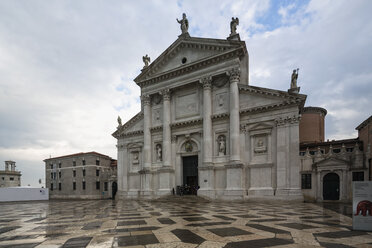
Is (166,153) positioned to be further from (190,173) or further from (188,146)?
(190,173)

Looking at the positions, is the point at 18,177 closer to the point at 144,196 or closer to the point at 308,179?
the point at 144,196

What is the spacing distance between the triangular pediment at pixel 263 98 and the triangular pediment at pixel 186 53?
5.21m

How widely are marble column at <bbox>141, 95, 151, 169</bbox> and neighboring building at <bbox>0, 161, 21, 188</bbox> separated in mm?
66944

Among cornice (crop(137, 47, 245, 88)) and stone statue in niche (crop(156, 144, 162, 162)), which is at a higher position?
cornice (crop(137, 47, 245, 88))

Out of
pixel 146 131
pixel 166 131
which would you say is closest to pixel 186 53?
pixel 166 131

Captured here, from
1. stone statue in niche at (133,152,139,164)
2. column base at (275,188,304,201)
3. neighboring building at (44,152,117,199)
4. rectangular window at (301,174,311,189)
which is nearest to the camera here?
column base at (275,188,304,201)

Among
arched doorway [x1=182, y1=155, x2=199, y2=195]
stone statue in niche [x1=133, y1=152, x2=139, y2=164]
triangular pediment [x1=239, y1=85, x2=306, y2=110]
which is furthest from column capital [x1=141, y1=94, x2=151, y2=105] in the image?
triangular pediment [x1=239, y1=85, x2=306, y2=110]

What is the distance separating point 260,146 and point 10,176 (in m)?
84.0

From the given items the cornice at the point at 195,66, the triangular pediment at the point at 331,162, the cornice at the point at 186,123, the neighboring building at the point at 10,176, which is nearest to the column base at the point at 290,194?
the triangular pediment at the point at 331,162

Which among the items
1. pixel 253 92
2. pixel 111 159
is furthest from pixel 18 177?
pixel 253 92

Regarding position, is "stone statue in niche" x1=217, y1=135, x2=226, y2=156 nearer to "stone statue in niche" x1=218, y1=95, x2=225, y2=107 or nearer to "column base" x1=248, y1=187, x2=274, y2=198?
"stone statue in niche" x1=218, y1=95, x2=225, y2=107

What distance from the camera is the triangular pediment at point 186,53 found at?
28.1 m

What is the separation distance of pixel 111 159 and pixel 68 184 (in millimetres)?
10995

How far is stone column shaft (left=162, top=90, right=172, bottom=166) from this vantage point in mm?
31102
